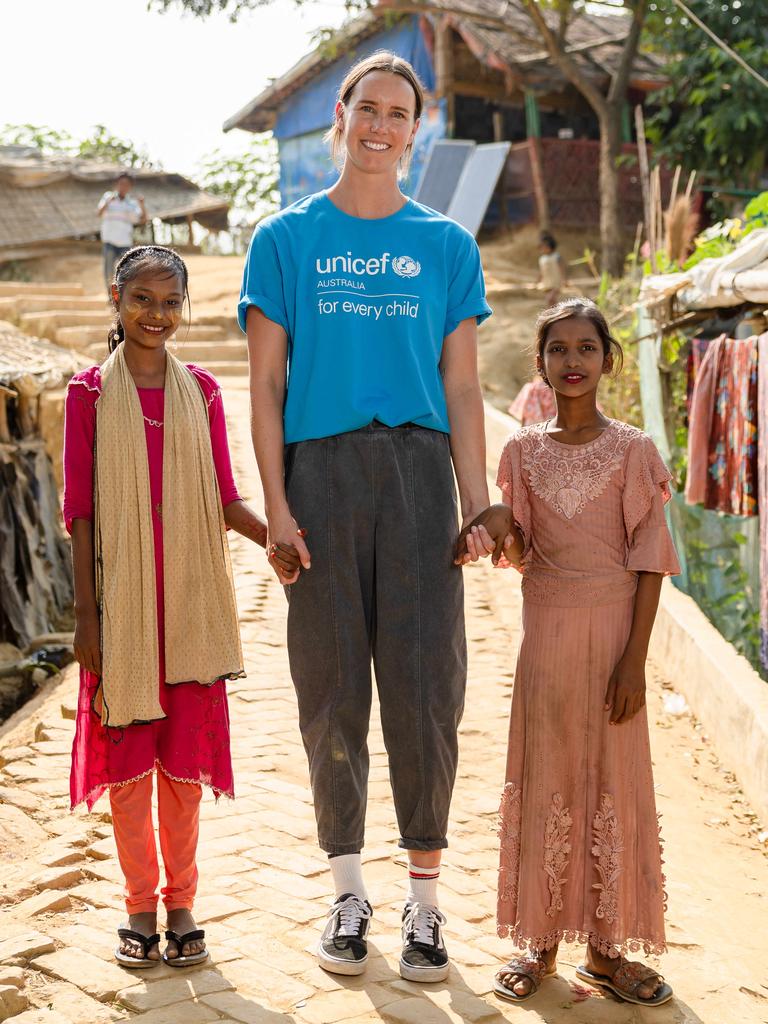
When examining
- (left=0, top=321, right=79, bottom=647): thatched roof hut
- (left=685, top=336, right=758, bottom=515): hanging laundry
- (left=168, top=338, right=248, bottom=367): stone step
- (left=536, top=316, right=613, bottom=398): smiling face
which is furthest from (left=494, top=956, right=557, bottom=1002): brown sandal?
(left=168, top=338, right=248, bottom=367): stone step

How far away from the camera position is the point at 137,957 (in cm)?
268

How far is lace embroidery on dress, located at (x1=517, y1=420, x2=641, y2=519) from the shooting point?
2703 mm

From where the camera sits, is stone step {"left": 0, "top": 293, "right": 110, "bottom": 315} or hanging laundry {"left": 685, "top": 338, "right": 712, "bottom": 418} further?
stone step {"left": 0, "top": 293, "right": 110, "bottom": 315}

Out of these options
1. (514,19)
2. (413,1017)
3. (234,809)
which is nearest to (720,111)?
(514,19)

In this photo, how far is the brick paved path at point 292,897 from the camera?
8.49ft

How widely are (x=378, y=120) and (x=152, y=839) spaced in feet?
5.90

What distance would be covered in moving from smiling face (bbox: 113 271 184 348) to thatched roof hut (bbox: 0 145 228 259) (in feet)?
54.6

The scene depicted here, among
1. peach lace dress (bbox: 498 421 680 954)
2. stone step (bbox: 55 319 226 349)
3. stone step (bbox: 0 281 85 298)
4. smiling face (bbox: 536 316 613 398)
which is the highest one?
stone step (bbox: 0 281 85 298)

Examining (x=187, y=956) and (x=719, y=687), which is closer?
(x=187, y=956)

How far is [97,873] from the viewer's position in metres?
3.29

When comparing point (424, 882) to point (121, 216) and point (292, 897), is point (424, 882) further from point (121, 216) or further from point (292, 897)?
point (121, 216)

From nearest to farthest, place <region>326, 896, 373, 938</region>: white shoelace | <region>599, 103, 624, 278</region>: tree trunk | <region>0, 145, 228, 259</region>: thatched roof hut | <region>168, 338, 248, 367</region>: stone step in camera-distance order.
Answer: <region>326, 896, 373, 938</region>: white shoelace, <region>168, 338, 248, 367</region>: stone step, <region>599, 103, 624, 278</region>: tree trunk, <region>0, 145, 228, 259</region>: thatched roof hut

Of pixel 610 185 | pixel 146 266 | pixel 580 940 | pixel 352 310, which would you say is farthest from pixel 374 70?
pixel 610 185

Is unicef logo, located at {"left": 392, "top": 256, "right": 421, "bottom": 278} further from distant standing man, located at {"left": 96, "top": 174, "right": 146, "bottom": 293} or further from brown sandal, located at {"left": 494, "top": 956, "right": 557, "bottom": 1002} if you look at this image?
distant standing man, located at {"left": 96, "top": 174, "right": 146, "bottom": 293}
